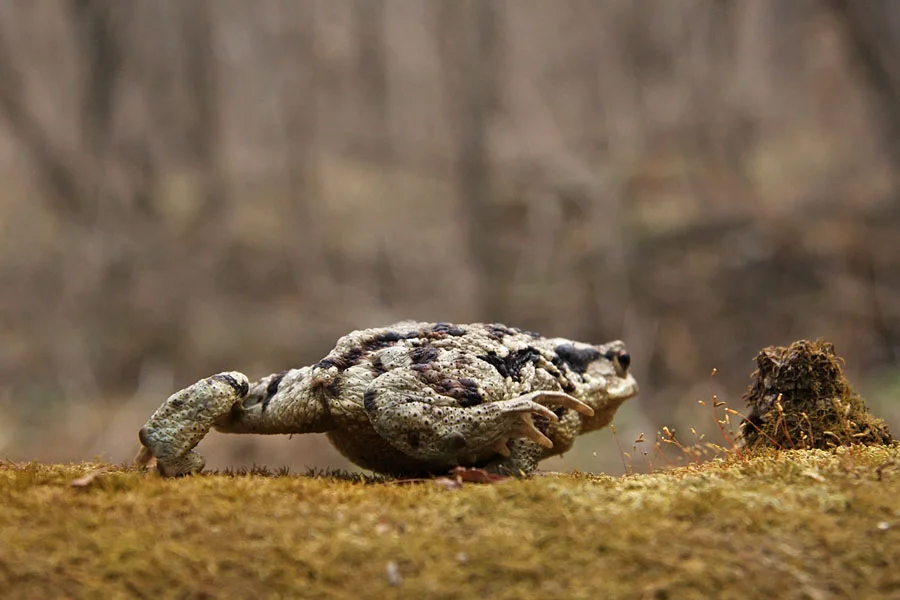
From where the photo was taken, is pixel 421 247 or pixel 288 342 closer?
pixel 288 342

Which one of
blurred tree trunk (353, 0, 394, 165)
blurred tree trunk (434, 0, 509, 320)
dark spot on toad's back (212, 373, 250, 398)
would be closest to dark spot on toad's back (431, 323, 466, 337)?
dark spot on toad's back (212, 373, 250, 398)

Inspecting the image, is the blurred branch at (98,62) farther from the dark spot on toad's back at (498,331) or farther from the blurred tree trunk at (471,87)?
the dark spot on toad's back at (498,331)

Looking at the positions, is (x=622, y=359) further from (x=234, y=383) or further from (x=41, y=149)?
(x=41, y=149)

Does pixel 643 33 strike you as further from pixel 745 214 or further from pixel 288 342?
pixel 288 342

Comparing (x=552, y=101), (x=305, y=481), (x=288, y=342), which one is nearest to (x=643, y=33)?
(x=552, y=101)

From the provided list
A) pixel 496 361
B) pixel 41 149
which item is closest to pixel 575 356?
pixel 496 361
